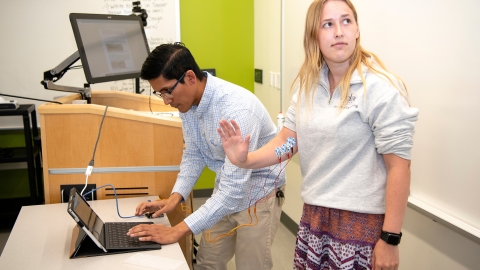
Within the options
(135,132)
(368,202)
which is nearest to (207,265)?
(135,132)

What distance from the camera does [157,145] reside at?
2035mm

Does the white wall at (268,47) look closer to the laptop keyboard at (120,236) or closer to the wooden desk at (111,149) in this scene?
the wooden desk at (111,149)

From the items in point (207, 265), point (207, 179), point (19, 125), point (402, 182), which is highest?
point (402, 182)

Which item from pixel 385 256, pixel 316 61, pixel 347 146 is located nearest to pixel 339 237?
pixel 385 256

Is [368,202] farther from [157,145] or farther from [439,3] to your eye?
[157,145]

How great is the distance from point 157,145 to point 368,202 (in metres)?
1.03

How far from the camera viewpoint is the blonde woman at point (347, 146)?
1.25 meters

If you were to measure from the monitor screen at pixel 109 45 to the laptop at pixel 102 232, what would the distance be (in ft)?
2.99

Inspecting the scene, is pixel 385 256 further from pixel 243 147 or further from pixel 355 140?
pixel 243 147

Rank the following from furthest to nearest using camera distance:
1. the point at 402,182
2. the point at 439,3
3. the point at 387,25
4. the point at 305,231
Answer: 1. the point at 387,25
2. the point at 439,3
3. the point at 305,231
4. the point at 402,182

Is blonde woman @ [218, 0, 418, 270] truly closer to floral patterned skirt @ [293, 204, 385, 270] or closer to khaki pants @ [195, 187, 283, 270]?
floral patterned skirt @ [293, 204, 385, 270]

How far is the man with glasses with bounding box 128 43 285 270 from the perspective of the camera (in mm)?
1645

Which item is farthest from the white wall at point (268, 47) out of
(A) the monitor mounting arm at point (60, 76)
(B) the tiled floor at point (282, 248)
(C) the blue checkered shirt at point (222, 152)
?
(C) the blue checkered shirt at point (222, 152)

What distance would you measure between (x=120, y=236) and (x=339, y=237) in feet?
2.39
